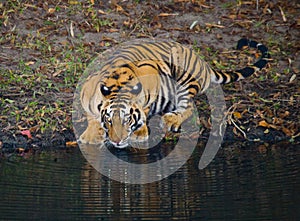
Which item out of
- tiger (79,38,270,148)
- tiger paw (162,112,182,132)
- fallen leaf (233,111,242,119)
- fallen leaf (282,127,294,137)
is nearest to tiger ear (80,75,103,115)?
tiger (79,38,270,148)

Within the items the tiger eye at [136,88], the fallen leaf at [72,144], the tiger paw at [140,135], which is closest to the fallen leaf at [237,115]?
the tiger paw at [140,135]

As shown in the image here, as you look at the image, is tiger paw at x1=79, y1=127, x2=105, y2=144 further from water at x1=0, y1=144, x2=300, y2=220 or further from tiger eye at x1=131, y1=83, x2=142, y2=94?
water at x1=0, y1=144, x2=300, y2=220

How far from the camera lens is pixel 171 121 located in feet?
32.2

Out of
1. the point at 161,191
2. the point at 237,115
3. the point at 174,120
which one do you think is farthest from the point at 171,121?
the point at 161,191

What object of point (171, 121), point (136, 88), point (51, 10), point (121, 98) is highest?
point (51, 10)

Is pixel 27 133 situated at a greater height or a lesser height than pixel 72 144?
greater

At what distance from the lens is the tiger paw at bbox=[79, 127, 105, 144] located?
9.20 metres

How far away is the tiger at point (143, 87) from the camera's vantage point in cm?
902

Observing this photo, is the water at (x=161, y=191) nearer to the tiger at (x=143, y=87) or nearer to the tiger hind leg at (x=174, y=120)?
the tiger at (x=143, y=87)

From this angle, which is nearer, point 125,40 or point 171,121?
point 171,121

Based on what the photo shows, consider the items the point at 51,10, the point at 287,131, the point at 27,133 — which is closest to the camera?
the point at 27,133

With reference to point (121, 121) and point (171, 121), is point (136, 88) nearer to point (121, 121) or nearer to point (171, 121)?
point (121, 121)

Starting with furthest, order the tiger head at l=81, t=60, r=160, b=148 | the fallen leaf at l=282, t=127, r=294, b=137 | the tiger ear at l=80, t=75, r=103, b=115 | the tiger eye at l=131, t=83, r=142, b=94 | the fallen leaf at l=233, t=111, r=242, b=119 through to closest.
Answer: the fallen leaf at l=233, t=111, r=242, b=119, the fallen leaf at l=282, t=127, r=294, b=137, the tiger ear at l=80, t=75, r=103, b=115, the tiger eye at l=131, t=83, r=142, b=94, the tiger head at l=81, t=60, r=160, b=148

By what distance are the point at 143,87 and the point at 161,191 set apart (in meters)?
2.49
